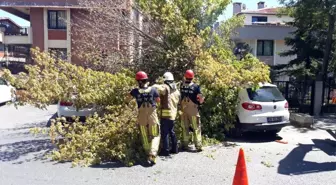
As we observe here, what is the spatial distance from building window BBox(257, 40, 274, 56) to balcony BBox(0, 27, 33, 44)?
1999 centimetres

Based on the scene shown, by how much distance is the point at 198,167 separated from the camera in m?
5.92

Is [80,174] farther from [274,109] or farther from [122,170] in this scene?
[274,109]

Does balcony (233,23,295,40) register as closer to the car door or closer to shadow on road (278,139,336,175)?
the car door

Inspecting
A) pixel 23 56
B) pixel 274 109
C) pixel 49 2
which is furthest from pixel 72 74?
pixel 23 56

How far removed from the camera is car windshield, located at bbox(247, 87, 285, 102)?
8080 millimetres

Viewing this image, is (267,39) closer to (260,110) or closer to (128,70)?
(260,110)

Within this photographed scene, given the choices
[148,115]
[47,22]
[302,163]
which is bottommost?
[302,163]

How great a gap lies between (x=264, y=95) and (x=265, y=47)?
23784mm

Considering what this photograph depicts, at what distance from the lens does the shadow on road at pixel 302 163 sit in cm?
585

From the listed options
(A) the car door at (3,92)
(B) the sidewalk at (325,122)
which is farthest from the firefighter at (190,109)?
(A) the car door at (3,92)

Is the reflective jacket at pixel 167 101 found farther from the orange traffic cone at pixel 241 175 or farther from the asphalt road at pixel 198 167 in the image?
the orange traffic cone at pixel 241 175

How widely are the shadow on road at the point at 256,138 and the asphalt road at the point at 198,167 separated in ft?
0.08

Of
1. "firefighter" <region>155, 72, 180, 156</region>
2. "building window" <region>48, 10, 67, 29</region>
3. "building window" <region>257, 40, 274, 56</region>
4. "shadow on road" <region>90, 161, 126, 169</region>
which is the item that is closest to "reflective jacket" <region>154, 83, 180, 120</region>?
"firefighter" <region>155, 72, 180, 156</region>

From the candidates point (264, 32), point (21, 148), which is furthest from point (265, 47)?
point (21, 148)
